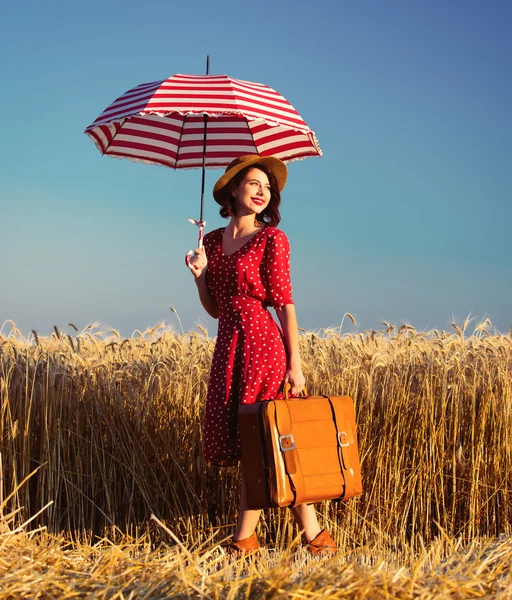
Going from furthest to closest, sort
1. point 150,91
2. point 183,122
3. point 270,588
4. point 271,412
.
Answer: point 183,122 < point 150,91 < point 271,412 < point 270,588

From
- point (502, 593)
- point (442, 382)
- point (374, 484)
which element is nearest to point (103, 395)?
point (374, 484)

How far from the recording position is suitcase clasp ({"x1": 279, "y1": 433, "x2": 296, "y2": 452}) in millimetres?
2750

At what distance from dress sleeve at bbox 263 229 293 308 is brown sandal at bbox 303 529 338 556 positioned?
0.99 meters

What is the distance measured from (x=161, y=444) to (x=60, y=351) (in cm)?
85

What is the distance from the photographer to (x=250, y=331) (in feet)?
9.77

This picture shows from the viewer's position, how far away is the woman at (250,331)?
2949mm

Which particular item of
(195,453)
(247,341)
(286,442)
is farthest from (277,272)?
(195,453)

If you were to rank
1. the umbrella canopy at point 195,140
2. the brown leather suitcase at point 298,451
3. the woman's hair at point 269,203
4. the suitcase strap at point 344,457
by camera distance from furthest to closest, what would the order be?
the umbrella canopy at point 195,140
the woman's hair at point 269,203
the suitcase strap at point 344,457
the brown leather suitcase at point 298,451

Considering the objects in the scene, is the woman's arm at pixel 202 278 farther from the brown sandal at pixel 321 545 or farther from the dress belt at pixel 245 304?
the brown sandal at pixel 321 545

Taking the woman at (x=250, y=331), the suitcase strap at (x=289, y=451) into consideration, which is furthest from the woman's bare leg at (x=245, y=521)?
the suitcase strap at (x=289, y=451)

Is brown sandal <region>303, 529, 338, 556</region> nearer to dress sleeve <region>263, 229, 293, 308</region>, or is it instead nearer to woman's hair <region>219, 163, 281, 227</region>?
dress sleeve <region>263, 229, 293, 308</region>

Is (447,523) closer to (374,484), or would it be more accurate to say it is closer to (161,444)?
(374,484)

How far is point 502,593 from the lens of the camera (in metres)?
1.78

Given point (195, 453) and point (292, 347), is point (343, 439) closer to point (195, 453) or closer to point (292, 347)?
point (292, 347)
